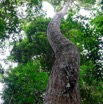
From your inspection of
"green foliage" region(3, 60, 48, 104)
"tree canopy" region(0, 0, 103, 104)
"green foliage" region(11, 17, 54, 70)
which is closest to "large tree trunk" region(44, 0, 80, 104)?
"tree canopy" region(0, 0, 103, 104)

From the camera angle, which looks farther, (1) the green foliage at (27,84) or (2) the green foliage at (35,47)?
(2) the green foliage at (35,47)

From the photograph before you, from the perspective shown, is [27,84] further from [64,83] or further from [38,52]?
[64,83]

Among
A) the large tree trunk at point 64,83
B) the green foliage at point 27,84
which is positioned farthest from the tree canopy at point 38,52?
the large tree trunk at point 64,83

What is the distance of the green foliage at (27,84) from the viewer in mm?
8898

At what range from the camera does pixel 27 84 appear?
921cm

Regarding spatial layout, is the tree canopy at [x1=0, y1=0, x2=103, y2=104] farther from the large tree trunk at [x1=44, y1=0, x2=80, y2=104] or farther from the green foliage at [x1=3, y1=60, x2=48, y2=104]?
the large tree trunk at [x1=44, y1=0, x2=80, y2=104]

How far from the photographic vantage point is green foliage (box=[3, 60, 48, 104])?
29.2 ft

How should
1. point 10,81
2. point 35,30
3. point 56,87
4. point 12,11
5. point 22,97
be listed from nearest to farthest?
point 56,87 < point 12,11 < point 22,97 < point 10,81 < point 35,30

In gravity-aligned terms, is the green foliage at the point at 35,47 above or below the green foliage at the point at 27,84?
above

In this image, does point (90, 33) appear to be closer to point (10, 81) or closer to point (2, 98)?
point (10, 81)

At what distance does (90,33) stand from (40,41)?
21.8 feet

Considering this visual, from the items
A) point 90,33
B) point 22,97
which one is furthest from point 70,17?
point 22,97

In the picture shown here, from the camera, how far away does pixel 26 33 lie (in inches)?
554

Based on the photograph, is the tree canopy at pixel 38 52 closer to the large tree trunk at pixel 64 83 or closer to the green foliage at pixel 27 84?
the green foliage at pixel 27 84
